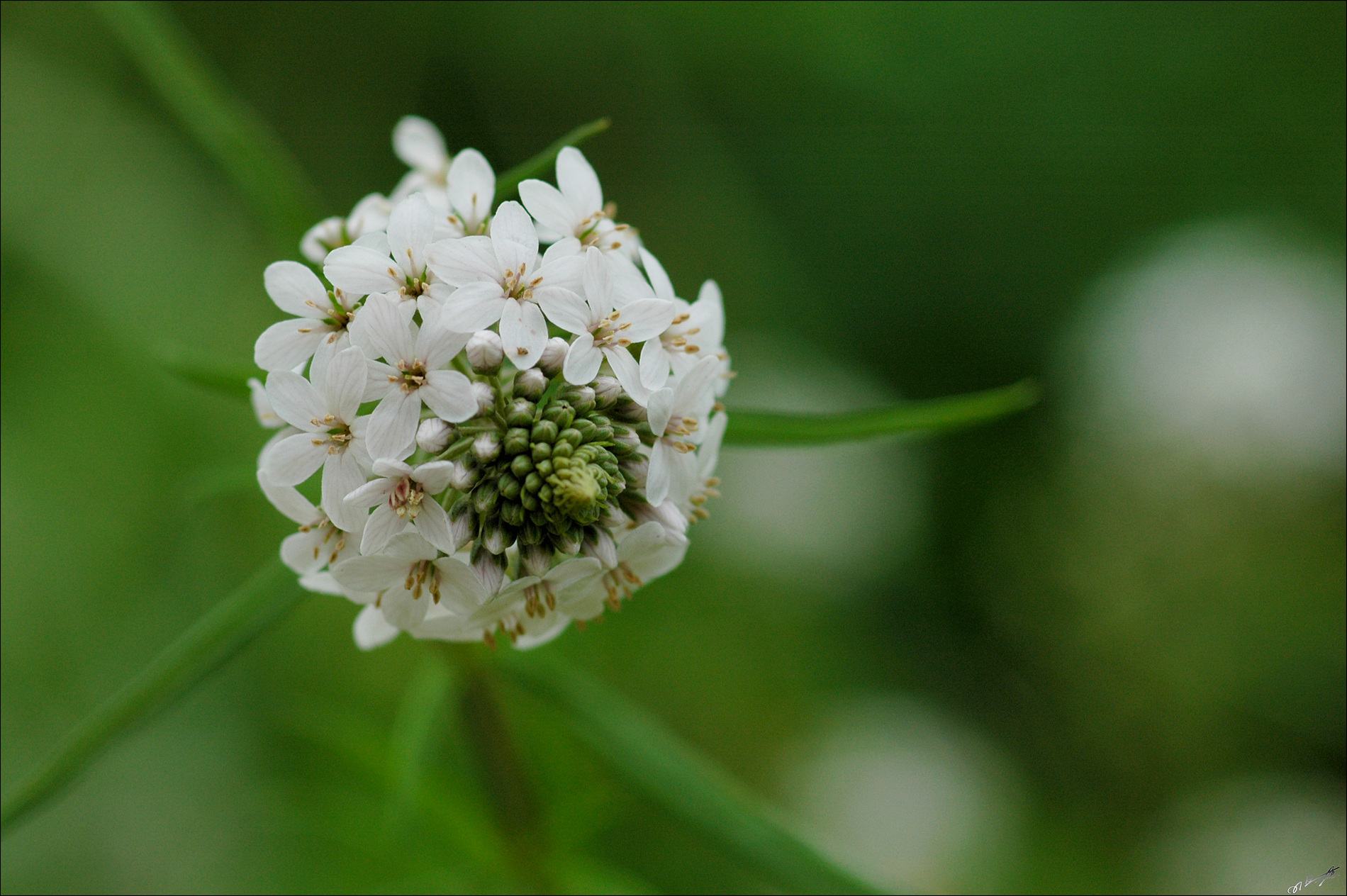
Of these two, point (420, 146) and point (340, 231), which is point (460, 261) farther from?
point (420, 146)

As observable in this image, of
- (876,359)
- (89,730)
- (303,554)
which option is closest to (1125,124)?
(876,359)

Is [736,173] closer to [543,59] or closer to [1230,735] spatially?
[543,59]

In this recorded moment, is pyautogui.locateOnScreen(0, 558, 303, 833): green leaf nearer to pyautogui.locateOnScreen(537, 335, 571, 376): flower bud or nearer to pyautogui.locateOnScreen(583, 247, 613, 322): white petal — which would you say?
pyautogui.locateOnScreen(537, 335, 571, 376): flower bud

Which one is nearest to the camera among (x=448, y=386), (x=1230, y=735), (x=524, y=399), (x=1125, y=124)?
(x=448, y=386)

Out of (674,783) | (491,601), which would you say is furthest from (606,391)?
(674,783)

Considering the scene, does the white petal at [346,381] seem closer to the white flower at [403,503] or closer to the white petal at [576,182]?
the white flower at [403,503]
